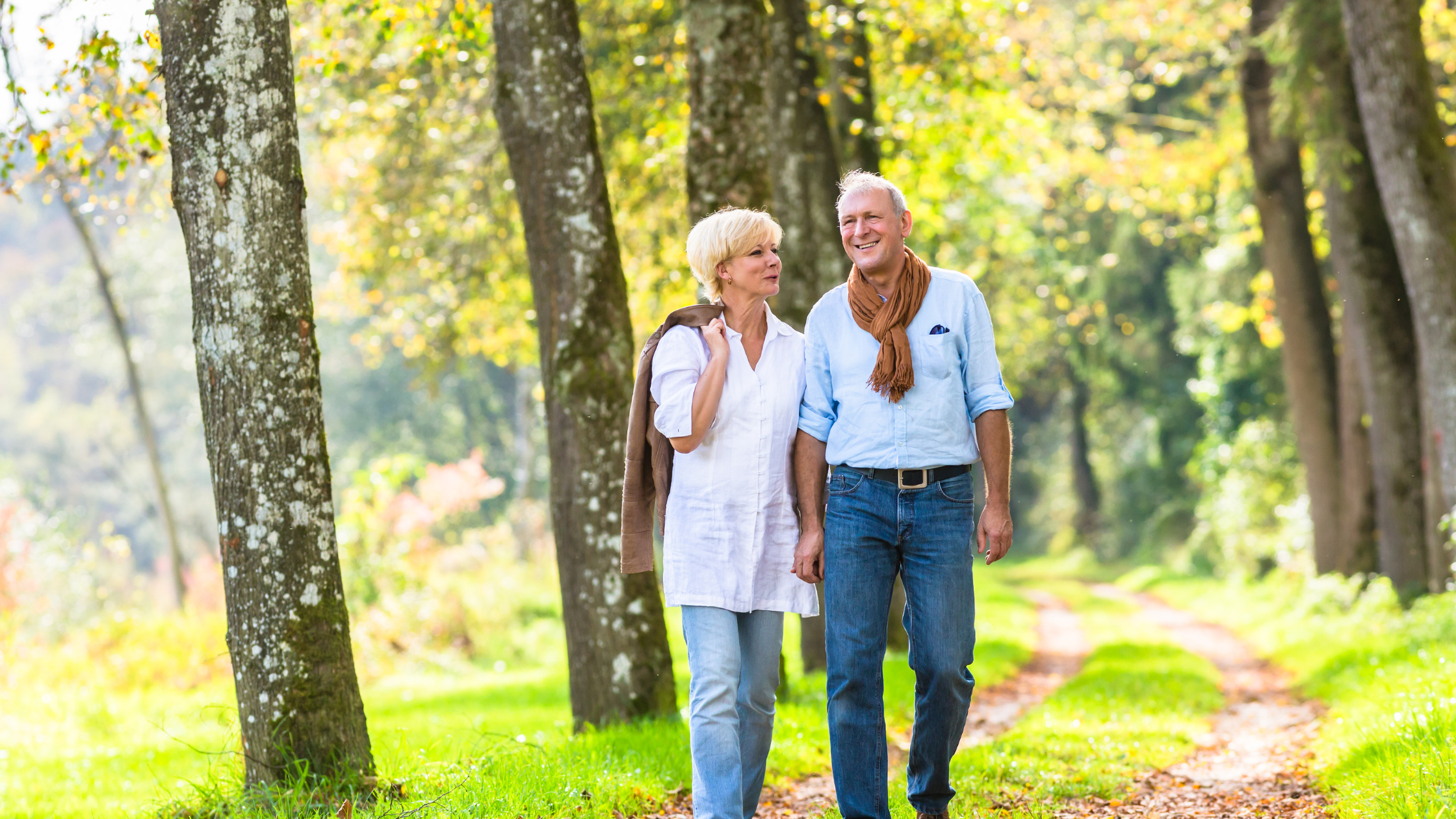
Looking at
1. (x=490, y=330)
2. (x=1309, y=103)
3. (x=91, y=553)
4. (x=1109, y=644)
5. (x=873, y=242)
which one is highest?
(x=1309, y=103)

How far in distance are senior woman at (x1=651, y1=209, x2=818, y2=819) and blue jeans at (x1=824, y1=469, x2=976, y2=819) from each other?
0.17 metres

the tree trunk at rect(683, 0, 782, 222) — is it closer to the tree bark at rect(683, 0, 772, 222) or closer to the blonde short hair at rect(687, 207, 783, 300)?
the tree bark at rect(683, 0, 772, 222)

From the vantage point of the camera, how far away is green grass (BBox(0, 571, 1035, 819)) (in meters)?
4.94

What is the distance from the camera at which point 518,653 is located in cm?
1616

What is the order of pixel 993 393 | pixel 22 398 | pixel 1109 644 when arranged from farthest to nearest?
1. pixel 22 398
2. pixel 1109 644
3. pixel 993 393

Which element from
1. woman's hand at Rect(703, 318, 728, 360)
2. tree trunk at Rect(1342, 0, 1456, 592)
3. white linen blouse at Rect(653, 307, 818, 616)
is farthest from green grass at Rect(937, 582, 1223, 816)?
tree trunk at Rect(1342, 0, 1456, 592)

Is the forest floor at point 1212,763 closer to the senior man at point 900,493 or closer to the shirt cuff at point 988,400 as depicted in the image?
the senior man at point 900,493

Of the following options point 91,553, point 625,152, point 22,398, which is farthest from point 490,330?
point 22,398

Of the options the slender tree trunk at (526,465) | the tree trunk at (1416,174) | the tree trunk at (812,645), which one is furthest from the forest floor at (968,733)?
the slender tree trunk at (526,465)

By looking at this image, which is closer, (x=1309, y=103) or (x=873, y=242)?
(x=873, y=242)

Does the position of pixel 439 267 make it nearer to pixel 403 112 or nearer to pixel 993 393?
pixel 403 112

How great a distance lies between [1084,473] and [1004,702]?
102 feet

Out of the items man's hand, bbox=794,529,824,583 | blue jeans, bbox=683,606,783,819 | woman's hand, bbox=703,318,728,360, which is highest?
woman's hand, bbox=703,318,728,360

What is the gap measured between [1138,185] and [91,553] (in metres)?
15.7
